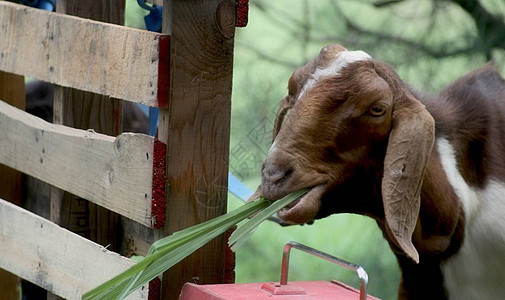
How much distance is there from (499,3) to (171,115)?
2827 mm

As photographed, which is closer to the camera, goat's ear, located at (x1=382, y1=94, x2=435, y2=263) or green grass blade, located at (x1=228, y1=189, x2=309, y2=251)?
green grass blade, located at (x1=228, y1=189, x2=309, y2=251)

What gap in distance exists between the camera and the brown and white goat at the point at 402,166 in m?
2.75

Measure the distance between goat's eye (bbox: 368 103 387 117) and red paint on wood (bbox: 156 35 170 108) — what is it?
0.62 meters

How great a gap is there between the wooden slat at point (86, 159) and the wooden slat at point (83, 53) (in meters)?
0.16

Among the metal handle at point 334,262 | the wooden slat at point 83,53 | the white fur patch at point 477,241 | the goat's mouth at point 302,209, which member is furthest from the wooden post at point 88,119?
the white fur patch at point 477,241

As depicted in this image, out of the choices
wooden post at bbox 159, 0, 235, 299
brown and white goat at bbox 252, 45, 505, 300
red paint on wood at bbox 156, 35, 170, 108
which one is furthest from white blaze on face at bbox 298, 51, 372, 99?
red paint on wood at bbox 156, 35, 170, 108

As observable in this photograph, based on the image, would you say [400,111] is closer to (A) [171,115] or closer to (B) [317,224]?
(A) [171,115]

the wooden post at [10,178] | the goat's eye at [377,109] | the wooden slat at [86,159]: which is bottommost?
the wooden post at [10,178]

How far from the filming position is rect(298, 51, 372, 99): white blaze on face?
283 cm

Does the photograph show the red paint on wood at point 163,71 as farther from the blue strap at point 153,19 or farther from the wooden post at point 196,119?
the blue strap at point 153,19

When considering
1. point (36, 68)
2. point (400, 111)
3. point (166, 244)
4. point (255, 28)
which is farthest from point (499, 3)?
point (166, 244)

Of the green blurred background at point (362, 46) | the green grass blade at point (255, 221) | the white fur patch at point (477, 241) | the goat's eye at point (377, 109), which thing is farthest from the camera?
the green blurred background at point (362, 46)

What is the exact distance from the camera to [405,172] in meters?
2.79

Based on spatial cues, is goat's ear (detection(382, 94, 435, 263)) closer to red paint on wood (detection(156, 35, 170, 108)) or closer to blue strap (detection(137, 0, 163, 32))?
red paint on wood (detection(156, 35, 170, 108))
